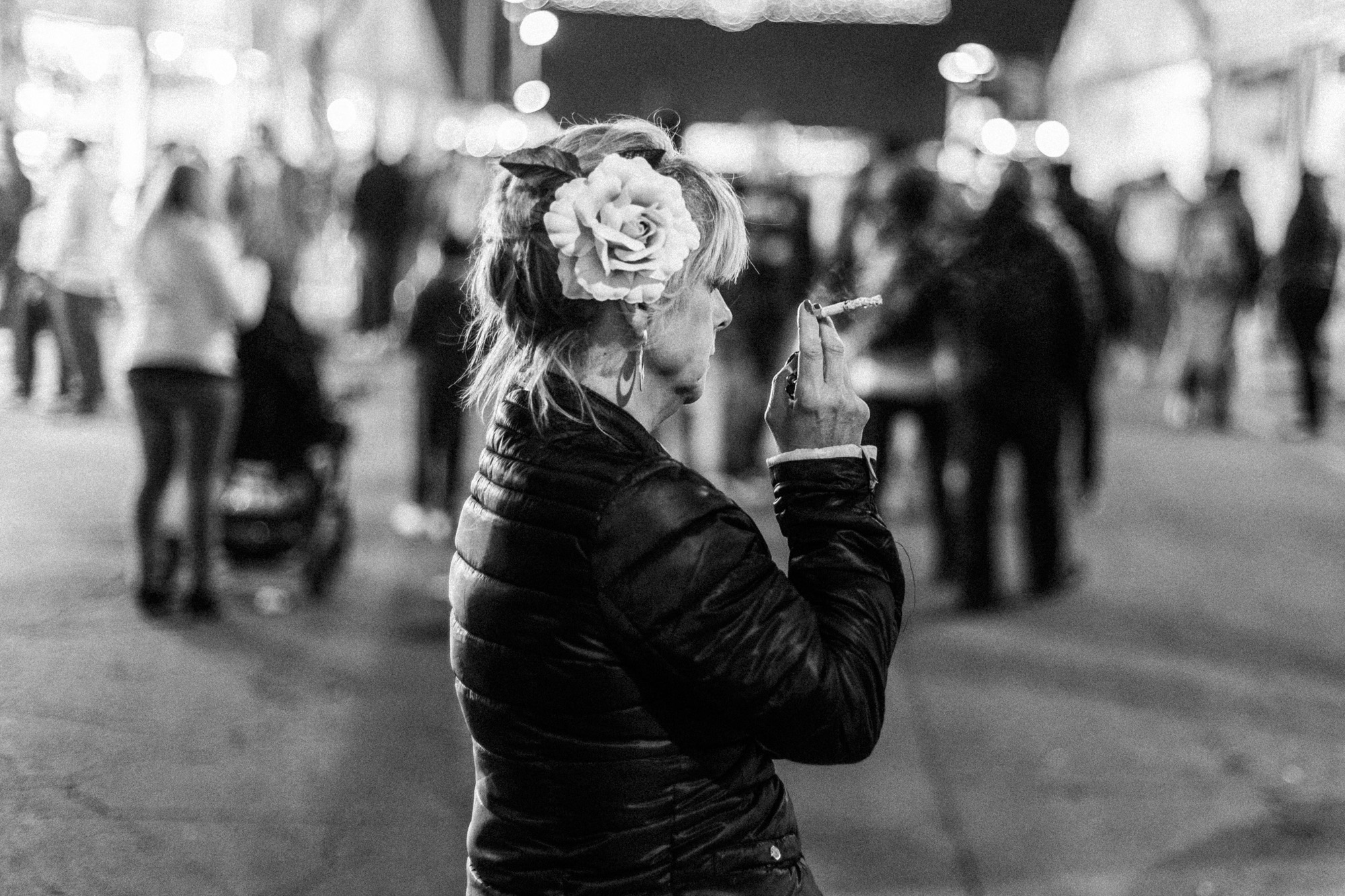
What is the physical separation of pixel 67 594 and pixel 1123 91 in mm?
22739

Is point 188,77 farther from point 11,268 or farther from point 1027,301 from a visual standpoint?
point 1027,301

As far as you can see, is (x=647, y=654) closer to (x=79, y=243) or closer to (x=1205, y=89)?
(x=79, y=243)

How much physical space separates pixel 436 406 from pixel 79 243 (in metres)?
2.00

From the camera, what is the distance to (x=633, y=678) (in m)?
1.70

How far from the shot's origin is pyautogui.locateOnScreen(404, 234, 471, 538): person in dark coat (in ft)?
24.9

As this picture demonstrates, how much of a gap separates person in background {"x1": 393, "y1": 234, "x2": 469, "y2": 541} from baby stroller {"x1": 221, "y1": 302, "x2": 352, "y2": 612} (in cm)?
82

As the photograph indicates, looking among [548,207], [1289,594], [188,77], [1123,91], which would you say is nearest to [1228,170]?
[1289,594]

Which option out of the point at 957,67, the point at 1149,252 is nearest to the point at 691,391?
the point at 1149,252

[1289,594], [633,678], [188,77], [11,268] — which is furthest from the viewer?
[188,77]

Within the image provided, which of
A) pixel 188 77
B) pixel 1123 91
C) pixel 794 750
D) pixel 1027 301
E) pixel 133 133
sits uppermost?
pixel 1123 91

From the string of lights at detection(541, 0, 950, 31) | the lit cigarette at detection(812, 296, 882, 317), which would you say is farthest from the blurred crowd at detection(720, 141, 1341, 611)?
the string of lights at detection(541, 0, 950, 31)

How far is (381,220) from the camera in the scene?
49.7ft

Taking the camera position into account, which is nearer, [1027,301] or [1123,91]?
[1027,301]

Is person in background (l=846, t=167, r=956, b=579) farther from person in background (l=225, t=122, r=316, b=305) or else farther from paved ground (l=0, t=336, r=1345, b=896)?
person in background (l=225, t=122, r=316, b=305)
